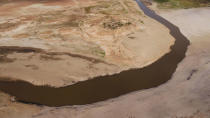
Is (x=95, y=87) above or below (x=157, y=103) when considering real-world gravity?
below

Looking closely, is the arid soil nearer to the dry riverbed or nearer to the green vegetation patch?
the dry riverbed

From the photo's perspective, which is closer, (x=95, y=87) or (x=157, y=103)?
(x=157, y=103)

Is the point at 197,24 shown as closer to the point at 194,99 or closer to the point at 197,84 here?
the point at 197,84

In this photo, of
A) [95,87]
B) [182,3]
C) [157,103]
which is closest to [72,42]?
[95,87]

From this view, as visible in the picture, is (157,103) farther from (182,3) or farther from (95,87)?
(182,3)

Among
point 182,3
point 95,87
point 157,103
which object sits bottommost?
point 95,87

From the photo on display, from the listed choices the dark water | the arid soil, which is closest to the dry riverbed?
the dark water

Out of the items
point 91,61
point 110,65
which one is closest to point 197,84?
point 110,65
